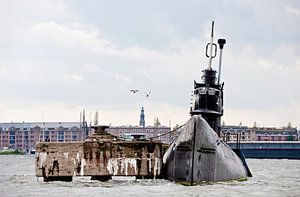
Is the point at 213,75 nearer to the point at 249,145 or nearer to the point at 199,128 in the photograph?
the point at 199,128

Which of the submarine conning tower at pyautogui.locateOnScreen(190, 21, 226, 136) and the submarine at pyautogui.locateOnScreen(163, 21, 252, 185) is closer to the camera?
the submarine at pyautogui.locateOnScreen(163, 21, 252, 185)

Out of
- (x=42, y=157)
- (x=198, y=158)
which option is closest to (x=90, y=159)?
(x=42, y=157)

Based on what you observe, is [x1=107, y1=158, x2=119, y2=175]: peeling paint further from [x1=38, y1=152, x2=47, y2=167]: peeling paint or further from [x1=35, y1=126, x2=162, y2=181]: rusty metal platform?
[x1=38, y1=152, x2=47, y2=167]: peeling paint

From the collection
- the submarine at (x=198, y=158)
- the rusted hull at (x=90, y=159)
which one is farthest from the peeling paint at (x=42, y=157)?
the submarine at (x=198, y=158)

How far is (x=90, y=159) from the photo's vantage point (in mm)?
36344

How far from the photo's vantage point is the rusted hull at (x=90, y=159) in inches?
1428

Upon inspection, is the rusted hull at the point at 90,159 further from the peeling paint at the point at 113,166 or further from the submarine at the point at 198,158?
the submarine at the point at 198,158

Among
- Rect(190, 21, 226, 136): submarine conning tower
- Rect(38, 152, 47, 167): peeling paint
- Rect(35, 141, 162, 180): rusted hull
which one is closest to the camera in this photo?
Rect(35, 141, 162, 180): rusted hull

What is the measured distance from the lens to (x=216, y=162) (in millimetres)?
38375

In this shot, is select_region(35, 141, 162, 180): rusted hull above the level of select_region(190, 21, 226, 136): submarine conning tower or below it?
below

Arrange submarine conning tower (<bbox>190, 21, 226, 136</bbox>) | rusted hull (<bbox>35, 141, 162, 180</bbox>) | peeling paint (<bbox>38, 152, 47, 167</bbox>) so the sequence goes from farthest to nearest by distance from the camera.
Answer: submarine conning tower (<bbox>190, 21, 226, 136</bbox>), peeling paint (<bbox>38, 152, 47, 167</bbox>), rusted hull (<bbox>35, 141, 162, 180</bbox>)

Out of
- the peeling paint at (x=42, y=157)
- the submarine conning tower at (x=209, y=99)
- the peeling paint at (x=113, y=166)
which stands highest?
the submarine conning tower at (x=209, y=99)

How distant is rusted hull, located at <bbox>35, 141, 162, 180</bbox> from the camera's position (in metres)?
36.3

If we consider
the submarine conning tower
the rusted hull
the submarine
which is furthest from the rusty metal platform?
the submarine conning tower
